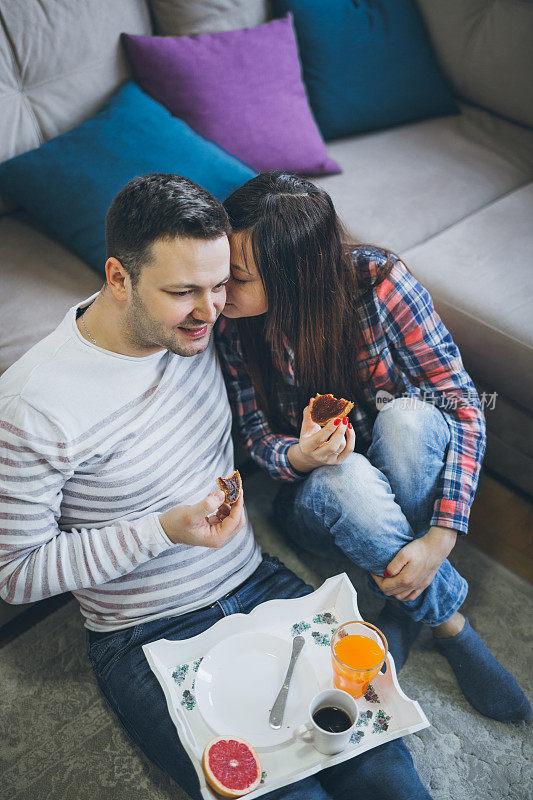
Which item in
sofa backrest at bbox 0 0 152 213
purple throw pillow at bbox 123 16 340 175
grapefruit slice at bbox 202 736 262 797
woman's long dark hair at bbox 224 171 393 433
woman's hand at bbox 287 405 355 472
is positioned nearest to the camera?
grapefruit slice at bbox 202 736 262 797

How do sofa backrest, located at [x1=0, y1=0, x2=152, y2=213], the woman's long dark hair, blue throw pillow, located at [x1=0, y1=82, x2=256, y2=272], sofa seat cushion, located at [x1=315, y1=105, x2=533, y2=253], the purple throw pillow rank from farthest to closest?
sofa seat cushion, located at [x1=315, y1=105, x2=533, y2=253]
the purple throw pillow
sofa backrest, located at [x1=0, y1=0, x2=152, y2=213]
blue throw pillow, located at [x1=0, y1=82, x2=256, y2=272]
the woman's long dark hair

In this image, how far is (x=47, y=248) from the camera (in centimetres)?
206

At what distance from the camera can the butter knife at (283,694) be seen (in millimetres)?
1336

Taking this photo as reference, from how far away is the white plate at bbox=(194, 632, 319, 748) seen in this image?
1338 mm

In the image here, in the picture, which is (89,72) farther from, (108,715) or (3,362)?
(108,715)

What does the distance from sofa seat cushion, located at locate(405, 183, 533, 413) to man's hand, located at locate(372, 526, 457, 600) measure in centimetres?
64

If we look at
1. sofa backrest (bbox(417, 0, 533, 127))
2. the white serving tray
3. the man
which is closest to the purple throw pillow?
sofa backrest (bbox(417, 0, 533, 127))

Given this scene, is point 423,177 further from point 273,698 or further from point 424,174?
point 273,698

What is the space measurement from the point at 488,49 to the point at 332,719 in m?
2.56

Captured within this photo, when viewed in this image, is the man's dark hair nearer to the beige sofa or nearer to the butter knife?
the beige sofa

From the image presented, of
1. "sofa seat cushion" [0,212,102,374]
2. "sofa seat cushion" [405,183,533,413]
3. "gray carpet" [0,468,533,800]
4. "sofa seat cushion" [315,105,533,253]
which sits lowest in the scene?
"gray carpet" [0,468,533,800]

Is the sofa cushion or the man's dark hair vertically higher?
the sofa cushion

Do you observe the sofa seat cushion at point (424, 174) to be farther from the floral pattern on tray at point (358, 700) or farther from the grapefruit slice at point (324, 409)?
the floral pattern on tray at point (358, 700)

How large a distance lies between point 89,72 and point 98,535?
1.60 meters
